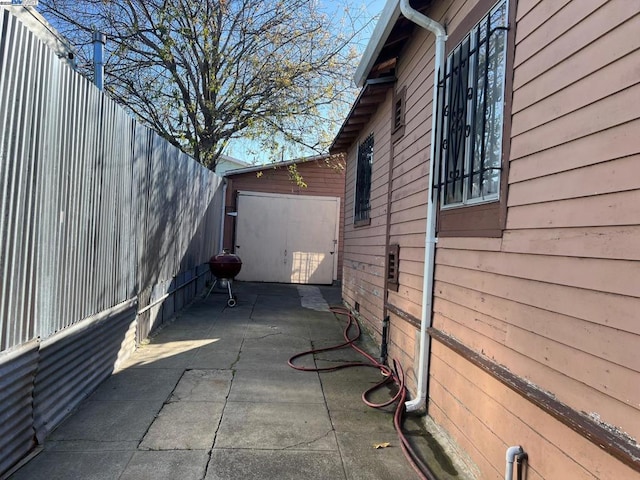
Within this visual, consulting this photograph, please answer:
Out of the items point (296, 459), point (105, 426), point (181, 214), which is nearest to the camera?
point (296, 459)

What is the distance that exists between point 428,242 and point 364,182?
383cm

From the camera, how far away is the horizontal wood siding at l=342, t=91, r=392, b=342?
5.62 m

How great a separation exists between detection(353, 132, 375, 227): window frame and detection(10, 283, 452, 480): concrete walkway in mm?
2501

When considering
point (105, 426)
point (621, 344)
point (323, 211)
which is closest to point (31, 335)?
point (105, 426)

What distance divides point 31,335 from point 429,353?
2874mm

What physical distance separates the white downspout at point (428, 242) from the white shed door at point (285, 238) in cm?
864

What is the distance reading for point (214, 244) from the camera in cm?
1122

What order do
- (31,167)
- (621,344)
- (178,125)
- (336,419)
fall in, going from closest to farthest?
(621,344), (31,167), (336,419), (178,125)

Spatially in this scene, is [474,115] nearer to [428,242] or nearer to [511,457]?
[428,242]

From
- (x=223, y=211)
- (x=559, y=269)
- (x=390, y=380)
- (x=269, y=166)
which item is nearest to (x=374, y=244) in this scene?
(x=390, y=380)

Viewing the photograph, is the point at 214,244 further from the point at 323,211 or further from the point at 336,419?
the point at 336,419

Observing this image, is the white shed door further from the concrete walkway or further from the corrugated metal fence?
the corrugated metal fence

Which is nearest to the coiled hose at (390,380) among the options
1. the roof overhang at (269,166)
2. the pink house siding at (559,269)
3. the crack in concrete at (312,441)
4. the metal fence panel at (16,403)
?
the pink house siding at (559,269)

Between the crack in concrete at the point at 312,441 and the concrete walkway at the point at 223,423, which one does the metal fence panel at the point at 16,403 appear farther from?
the crack in concrete at the point at 312,441
